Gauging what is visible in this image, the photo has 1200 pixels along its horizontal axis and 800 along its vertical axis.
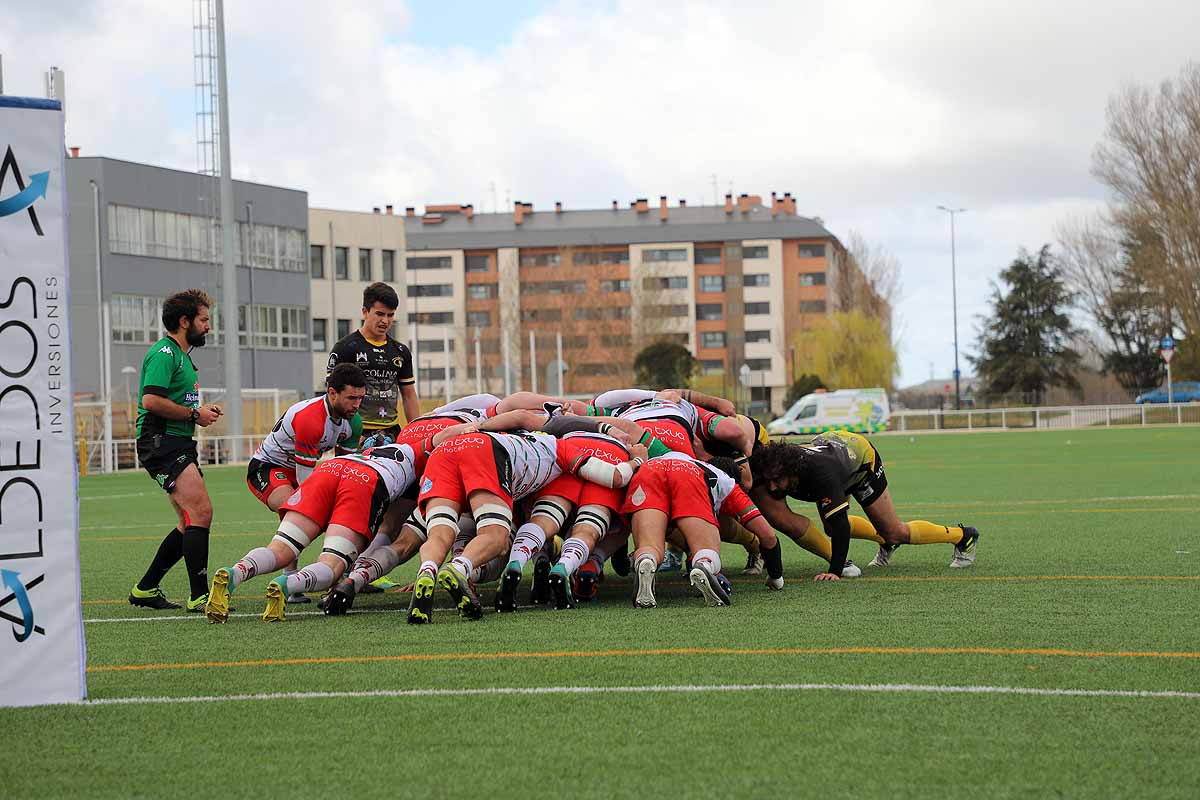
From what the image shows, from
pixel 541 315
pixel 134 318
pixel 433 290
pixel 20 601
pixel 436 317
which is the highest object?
pixel 433 290

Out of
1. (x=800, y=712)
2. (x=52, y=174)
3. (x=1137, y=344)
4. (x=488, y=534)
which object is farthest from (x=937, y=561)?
(x=1137, y=344)

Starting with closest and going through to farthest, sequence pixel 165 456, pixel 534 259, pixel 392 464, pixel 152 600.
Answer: pixel 392 464
pixel 165 456
pixel 152 600
pixel 534 259

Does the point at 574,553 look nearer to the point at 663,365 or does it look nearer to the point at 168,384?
the point at 168,384

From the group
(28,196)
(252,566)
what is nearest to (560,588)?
(252,566)

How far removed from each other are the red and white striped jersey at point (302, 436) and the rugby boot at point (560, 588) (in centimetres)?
224

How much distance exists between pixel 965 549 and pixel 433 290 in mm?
105716

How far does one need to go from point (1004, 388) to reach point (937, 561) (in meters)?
71.7

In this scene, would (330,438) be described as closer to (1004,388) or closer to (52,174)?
(52,174)

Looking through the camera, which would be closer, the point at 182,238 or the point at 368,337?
the point at 368,337

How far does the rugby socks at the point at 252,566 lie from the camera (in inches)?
309

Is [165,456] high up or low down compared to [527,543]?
up

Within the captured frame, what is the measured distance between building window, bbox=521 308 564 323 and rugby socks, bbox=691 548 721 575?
284 ft

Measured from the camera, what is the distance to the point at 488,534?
7.95m

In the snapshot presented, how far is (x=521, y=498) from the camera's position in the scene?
8.58 m
